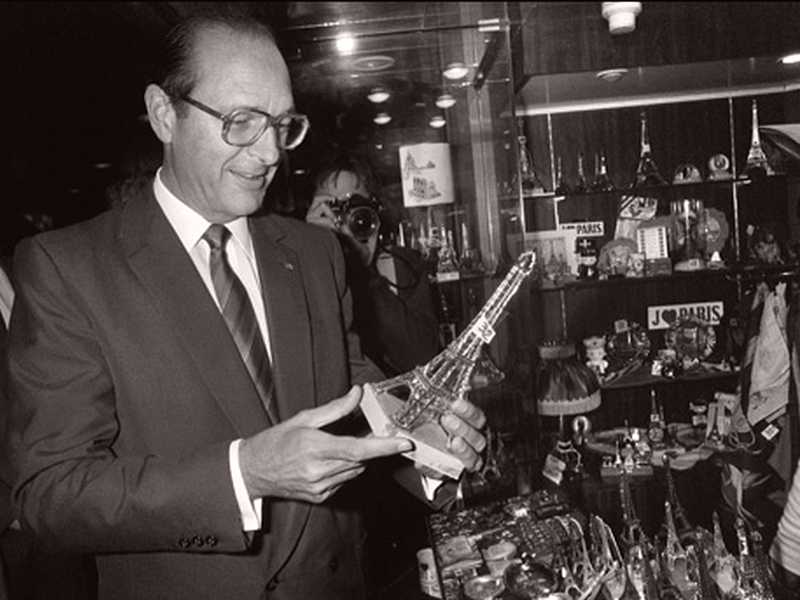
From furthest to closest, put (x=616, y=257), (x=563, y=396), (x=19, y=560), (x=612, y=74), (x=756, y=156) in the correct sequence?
(x=616, y=257) < (x=563, y=396) < (x=612, y=74) < (x=756, y=156) < (x=19, y=560)

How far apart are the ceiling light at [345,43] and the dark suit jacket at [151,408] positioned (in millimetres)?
1054

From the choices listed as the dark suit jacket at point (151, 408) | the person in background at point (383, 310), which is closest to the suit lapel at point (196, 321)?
the dark suit jacket at point (151, 408)

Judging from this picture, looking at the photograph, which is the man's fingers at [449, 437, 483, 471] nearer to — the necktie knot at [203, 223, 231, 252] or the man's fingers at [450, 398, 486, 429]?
the man's fingers at [450, 398, 486, 429]

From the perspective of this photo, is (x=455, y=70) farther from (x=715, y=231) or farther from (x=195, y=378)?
(x=195, y=378)

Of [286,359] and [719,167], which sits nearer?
[286,359]

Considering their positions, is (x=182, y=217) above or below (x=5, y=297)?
above

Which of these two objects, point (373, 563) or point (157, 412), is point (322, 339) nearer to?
point (157, 412)

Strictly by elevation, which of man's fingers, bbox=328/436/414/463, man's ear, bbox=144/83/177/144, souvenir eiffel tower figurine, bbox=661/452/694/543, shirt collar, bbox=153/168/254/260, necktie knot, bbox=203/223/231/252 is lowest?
souvenir eiffel tower figurine, bbox=661/452/694/543

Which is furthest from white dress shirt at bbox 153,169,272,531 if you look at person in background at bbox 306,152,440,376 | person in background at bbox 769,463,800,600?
person in background at bbox 769,463,800,600

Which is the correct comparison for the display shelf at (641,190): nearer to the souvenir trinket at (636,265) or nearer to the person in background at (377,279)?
the souvenir trinket at (636,265)

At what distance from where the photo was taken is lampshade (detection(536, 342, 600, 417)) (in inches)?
101

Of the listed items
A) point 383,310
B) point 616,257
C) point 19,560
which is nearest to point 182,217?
point 19,560

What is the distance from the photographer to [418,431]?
38.8 inches

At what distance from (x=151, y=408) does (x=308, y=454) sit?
0.33 metres
